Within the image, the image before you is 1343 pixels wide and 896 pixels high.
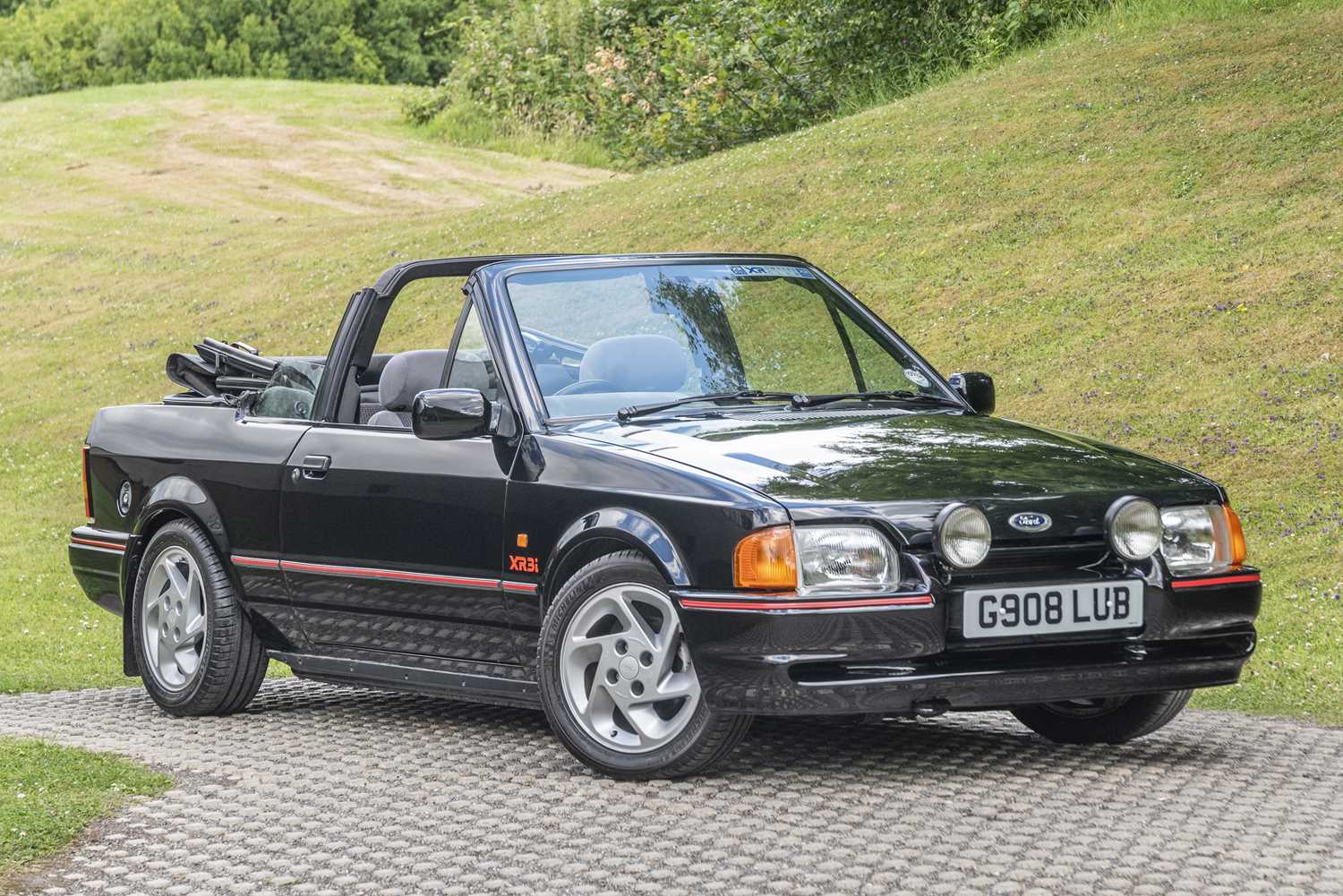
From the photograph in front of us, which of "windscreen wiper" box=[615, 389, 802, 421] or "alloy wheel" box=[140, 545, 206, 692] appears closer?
"windscreen wiper" box=[615, 389, 802, 421]

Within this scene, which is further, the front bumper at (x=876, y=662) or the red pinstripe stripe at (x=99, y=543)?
the red pinstripe stripe at (x=99, y=543)

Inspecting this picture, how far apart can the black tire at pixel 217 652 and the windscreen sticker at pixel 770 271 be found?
232 centimetres

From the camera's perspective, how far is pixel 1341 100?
1842cm

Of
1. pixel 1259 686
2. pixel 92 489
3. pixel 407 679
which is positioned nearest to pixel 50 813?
pixel 407 679

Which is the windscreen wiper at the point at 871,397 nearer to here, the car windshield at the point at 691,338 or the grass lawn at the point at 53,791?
the car windshield at the point at 691,338

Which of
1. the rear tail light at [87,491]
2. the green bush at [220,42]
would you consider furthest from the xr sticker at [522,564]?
the green bush at [220,42]

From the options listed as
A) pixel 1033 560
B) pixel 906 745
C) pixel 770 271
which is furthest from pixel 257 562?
pixel 1033 560

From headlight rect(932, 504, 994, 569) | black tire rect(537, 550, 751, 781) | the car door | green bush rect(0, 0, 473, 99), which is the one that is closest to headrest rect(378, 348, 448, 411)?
the car door

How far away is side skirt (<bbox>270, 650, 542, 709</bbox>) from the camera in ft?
21.0

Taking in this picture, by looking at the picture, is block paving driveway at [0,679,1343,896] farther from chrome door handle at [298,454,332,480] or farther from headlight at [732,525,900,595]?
chrome door handle at [298,454,332,480]

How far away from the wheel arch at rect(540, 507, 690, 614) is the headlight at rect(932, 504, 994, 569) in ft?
2.45

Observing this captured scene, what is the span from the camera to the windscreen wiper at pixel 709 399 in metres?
6.46

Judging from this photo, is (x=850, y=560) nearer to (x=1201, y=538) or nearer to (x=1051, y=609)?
(x=1051, y=609)

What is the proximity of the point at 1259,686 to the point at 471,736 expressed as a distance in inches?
132
